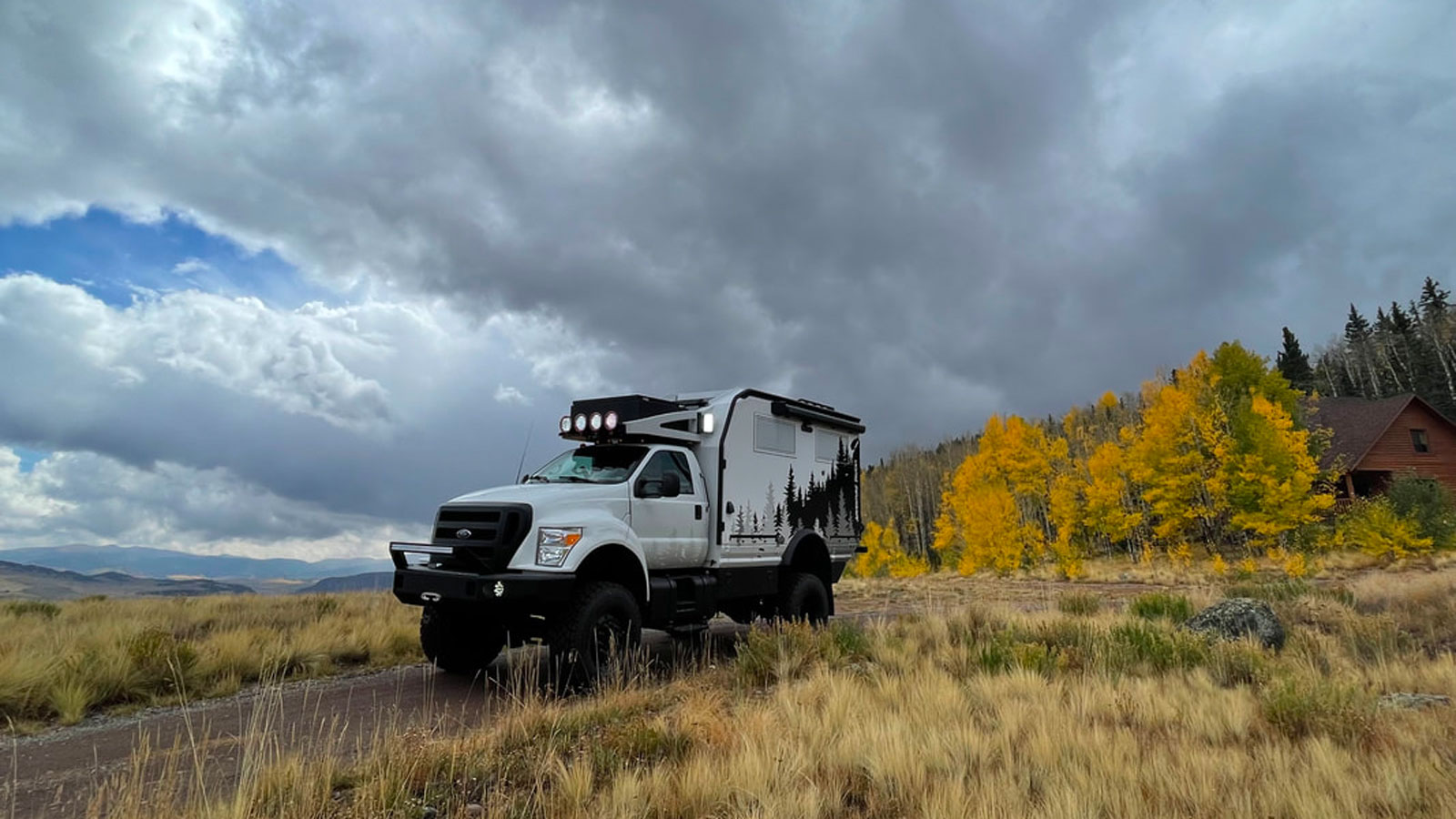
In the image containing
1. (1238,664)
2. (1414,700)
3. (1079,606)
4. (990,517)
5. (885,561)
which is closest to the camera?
(1414,700)

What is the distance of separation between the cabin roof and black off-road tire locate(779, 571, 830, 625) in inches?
1472

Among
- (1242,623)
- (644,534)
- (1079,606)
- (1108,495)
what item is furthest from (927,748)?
(1108,495)

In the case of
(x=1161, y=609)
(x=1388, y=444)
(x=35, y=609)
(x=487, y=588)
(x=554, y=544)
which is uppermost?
(x=1388, y=444)

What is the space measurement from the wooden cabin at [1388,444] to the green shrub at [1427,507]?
13.7ft

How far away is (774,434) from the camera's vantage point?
1031cm

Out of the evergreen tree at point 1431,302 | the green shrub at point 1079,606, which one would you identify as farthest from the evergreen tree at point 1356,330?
the green shrub at point 1079,606

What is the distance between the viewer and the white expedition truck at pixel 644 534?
691 cm

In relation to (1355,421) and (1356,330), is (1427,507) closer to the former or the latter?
(1355,421)

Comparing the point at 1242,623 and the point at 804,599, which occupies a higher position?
the point at 804,599

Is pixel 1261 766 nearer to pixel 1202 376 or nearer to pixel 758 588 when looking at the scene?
pixel 758 588

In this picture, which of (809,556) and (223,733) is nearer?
(223,733)

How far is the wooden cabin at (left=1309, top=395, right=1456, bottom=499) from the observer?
3678 centimetres

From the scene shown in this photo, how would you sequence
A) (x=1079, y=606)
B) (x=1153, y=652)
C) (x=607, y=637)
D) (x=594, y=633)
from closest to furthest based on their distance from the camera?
(x=594, y=633) < (x=607, y=637) < (x=1153, y=652) < (x=1079, y=606)

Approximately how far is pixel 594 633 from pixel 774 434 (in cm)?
435
